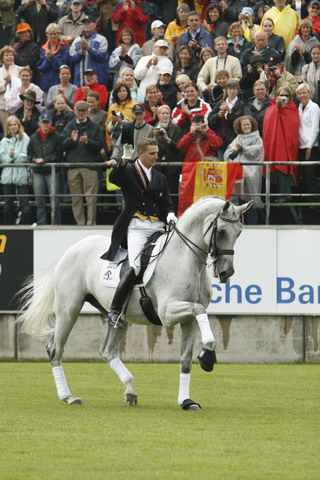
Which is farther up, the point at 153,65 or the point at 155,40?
the point at 155,40


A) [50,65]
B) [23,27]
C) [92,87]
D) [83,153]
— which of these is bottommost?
[83,153]

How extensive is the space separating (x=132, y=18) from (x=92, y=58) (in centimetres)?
189

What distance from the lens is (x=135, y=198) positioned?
41.6 feet

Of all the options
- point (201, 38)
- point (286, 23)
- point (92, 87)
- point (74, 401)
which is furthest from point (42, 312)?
point (286, 23)

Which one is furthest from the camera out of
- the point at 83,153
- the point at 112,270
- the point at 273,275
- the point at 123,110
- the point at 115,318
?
the point at 123,110

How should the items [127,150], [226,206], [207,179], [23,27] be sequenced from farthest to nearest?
[23,27] < [207,179] < [127,150] < [226,206]

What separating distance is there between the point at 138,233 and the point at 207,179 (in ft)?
20.2

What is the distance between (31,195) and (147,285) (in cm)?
757

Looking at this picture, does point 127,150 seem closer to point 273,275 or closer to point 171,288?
point 171,288

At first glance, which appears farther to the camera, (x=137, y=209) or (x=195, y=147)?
(x=195, y=147)

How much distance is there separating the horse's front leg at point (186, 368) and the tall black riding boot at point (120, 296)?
788mm

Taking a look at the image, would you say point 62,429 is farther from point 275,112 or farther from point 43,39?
point 43,39

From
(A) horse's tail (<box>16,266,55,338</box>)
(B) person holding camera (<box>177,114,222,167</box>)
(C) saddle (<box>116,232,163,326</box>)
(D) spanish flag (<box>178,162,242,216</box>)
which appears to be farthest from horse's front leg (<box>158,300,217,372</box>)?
(B) person holding camera (<box>177,114,222,167</box>)

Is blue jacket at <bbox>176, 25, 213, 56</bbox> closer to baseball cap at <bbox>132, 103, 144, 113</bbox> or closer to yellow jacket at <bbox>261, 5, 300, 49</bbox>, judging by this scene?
yellow jacket at <bbox>261, 5, 300, 49</bbox>
